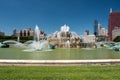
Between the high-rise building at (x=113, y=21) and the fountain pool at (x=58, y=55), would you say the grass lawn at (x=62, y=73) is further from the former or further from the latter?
the high-rise building at (x=113, y=21)

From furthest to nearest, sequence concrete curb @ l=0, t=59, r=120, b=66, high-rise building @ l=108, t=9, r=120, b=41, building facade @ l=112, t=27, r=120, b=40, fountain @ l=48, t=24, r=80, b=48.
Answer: high-rise building @ l=108, t=9, r=120, b=41 < building facade @ l=112, t=27, r=120, b=40 < fountain @ l=48, t=24, r=80, b=48 < concrete curb @ l=0, t=59, r=120, b=66

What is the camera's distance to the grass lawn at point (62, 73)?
6973 millimetres

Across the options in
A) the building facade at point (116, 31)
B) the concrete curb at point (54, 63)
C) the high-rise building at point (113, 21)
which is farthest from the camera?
the high-rise building at point (113, 21)

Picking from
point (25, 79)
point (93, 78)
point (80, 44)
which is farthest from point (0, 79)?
point (80, 44)

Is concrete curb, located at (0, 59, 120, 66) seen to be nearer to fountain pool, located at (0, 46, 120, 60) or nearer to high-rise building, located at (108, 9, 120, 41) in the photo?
fountain pool, located at (0, 46, 120, 60)

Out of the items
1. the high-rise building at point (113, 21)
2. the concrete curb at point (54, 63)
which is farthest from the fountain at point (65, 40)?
the high-rise building at point (113, 21)

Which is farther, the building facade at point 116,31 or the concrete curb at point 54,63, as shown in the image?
the building facade at point 116,31

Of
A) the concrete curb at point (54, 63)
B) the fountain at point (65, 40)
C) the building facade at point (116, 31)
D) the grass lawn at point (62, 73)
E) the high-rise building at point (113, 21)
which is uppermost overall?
the high-rise building at point (113, 21)

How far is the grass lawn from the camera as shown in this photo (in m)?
6.97

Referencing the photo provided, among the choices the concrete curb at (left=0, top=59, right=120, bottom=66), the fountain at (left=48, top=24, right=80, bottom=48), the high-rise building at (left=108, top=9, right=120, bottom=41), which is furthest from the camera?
the high-rise building at (left=108, top=9, right=120, bottom=41)

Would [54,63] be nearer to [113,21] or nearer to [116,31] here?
[116,31]

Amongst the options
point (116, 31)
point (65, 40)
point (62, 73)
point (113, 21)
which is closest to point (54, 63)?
point (62, 73)

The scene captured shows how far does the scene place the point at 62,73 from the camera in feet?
24.8

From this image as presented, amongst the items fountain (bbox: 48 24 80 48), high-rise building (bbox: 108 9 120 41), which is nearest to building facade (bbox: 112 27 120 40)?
high-rise building (bbox: 108 9 120 41)
